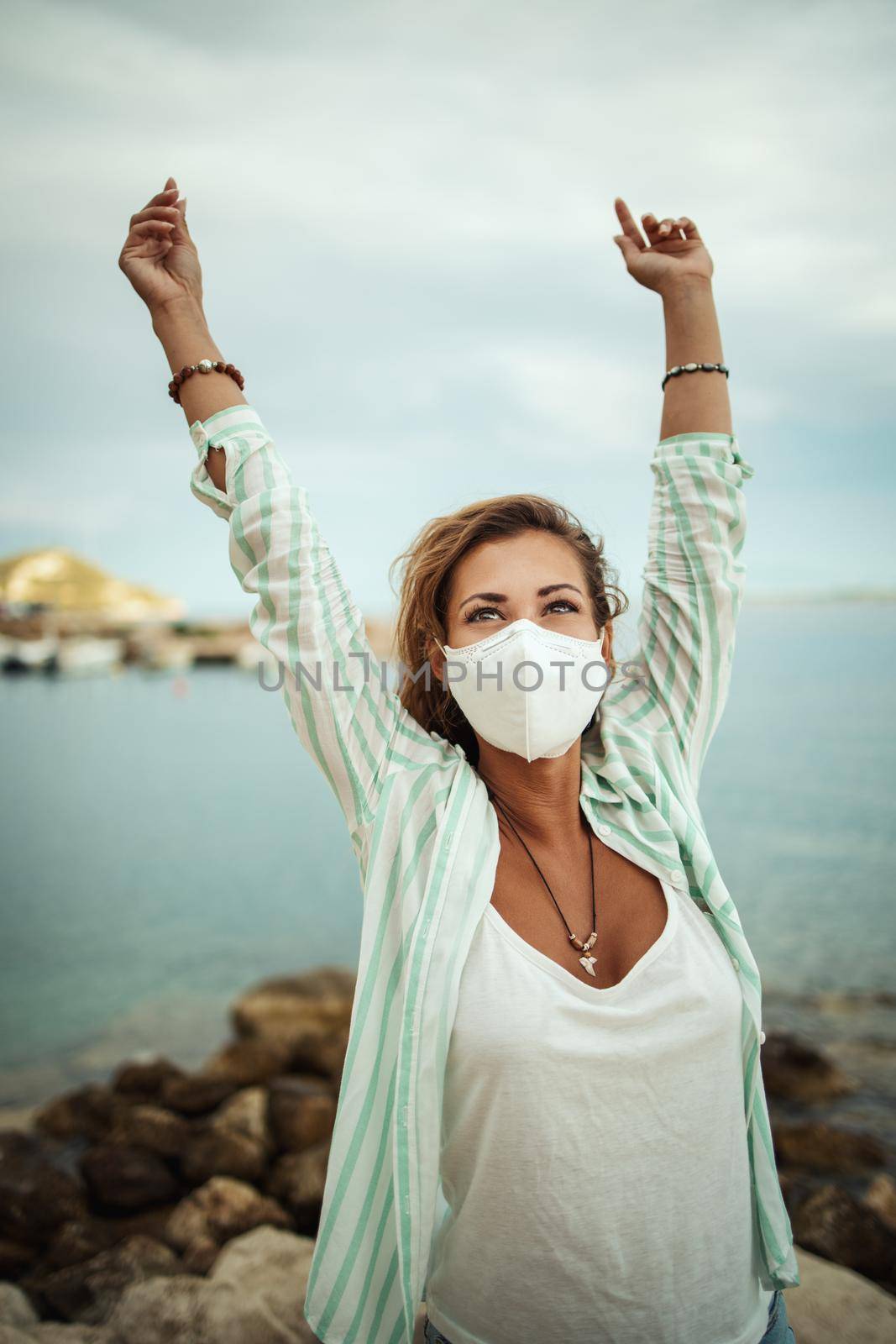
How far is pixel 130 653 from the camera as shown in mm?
36062

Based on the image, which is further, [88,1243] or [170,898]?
[170,898]

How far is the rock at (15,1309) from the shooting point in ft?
9.11

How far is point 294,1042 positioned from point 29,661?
2863 cm

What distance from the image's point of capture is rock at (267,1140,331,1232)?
398 cm

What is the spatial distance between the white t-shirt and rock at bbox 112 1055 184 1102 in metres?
4.65

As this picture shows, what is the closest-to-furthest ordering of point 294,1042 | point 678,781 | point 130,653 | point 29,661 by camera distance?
point 678,781, point 294,1042, point 29,661, point 130,653

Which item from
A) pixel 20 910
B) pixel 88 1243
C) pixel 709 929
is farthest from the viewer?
pixel 20 910

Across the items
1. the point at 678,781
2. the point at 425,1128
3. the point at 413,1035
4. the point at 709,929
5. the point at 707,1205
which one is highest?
the point at 678,781

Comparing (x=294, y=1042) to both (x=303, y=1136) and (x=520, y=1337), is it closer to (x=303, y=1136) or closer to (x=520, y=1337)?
(x=303, y=1136)

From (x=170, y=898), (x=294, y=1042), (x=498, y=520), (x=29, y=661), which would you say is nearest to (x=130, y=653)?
(x=29, y=661)

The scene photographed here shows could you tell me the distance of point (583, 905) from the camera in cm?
168

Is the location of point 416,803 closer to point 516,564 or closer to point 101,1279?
point 516,564

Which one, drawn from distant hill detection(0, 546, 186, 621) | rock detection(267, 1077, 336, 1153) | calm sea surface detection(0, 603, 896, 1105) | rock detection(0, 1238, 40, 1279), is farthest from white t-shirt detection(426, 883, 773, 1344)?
distant hill detection(0, 546, 186, 621)

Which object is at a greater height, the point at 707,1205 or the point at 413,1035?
the point at 413,1035
